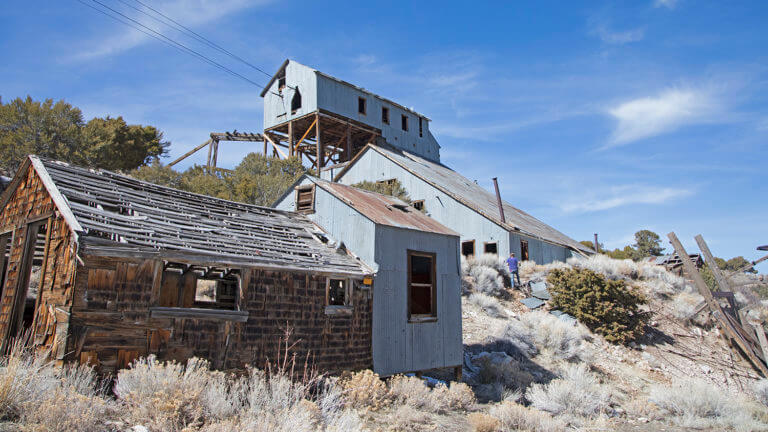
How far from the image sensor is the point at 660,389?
13.3 metres

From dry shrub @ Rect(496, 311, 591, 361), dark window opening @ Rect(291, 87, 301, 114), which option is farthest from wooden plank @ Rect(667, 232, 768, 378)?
dark window opening @ Rect(291, 87, 301, 114)

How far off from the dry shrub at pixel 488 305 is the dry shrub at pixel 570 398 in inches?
197

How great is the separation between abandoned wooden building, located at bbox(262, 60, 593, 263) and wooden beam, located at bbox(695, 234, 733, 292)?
754cm

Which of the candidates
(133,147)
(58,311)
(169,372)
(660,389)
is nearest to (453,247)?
(660,389)

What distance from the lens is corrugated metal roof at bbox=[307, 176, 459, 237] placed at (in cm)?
1181

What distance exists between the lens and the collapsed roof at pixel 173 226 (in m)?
7.63

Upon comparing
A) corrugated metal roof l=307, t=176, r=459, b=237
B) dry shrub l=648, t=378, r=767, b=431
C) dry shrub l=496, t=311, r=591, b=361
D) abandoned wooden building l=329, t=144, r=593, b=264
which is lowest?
→ dry shrub l=648, t=378, r=767, b=431

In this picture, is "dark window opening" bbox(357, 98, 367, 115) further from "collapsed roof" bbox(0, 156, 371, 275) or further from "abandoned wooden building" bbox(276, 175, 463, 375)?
"collapsed roof" bbox(0, 156, 371, 275)

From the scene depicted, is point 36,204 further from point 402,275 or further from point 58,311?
point 402,275

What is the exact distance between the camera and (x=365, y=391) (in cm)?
945

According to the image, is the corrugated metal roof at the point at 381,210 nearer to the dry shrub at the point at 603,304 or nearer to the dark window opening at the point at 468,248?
the dry shrub at the point at 603,304

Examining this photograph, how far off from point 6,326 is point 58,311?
2.57 m

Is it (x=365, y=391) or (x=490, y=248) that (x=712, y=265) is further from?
(x=365, y=391)

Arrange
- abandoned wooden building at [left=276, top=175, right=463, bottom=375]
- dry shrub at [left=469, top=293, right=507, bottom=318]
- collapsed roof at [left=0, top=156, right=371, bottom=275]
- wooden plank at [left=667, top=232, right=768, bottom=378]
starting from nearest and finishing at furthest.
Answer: collapsed roof at [left=0, top=156, right=371, bottom=275] → abandoned wooden building at [left=276, top=175, right=463, bottom=375] → wooden plank at [left=667, top=232, right=768, bottom=378] → dry shrub at [left=469, top=293, right=507, bottom=318]
